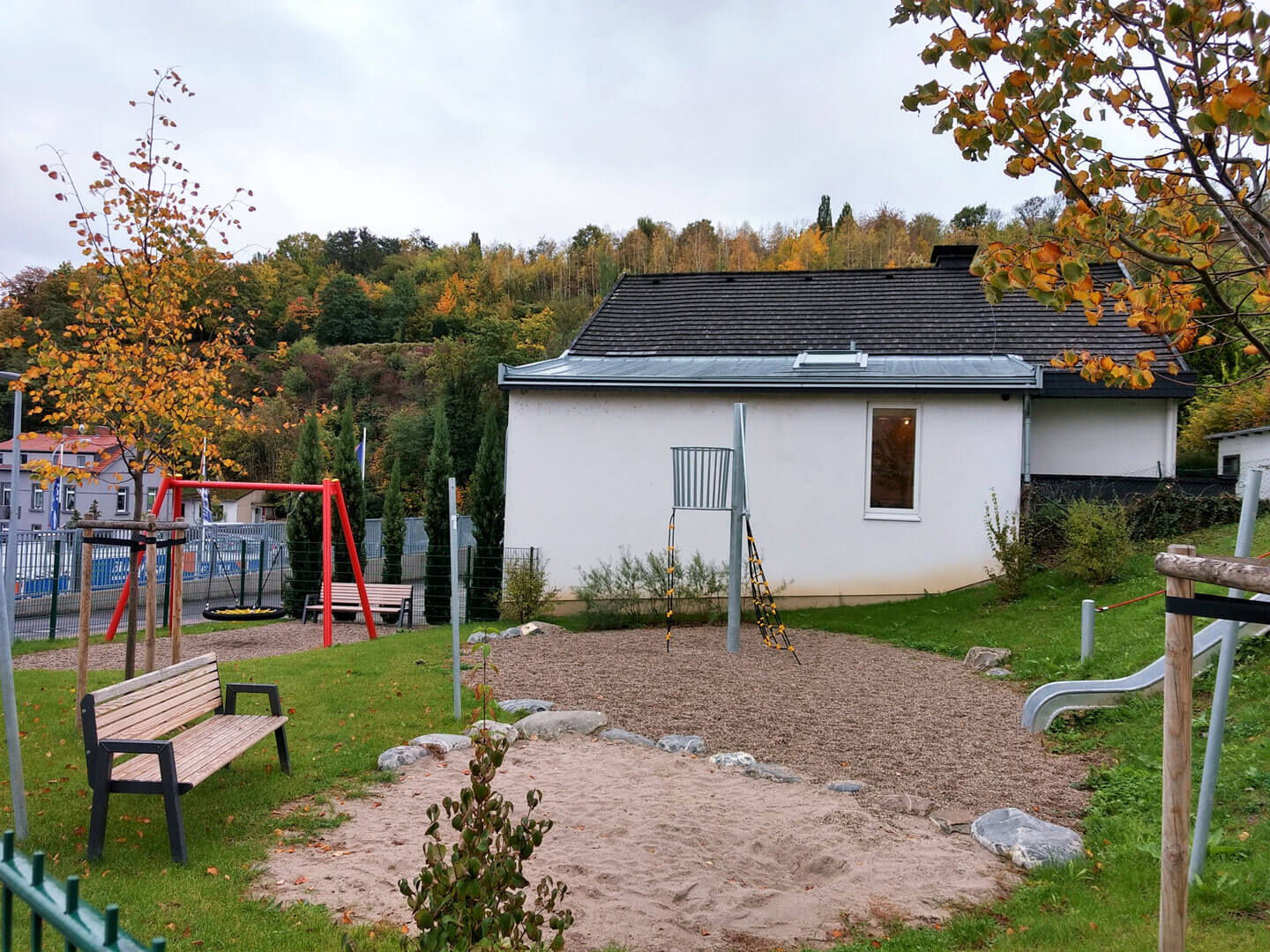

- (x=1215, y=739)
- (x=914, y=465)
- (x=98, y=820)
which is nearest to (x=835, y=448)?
(x=914, y=465)

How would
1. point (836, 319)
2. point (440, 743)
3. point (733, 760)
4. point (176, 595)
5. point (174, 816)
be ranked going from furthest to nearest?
point (836, 319) → point (176, 595) → point (440, 743) → point (733, 760) → point (174, 816)

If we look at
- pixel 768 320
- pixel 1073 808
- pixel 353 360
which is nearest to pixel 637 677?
pixel 1073 808

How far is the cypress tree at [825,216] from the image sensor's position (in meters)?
A: 54.9

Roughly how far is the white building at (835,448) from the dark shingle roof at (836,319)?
270 millimetres

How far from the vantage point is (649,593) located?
14.5 meters

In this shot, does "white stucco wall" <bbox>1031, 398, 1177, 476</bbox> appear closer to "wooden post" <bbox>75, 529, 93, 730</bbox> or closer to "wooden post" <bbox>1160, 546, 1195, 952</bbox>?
"wooden post" <bbox>1160, 546, 1195, 952</bbox>

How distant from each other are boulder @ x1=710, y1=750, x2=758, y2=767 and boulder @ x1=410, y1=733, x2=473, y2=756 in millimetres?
1779

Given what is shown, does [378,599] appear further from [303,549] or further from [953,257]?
[953,257]

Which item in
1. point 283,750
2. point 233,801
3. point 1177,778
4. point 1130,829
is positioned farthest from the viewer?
point 283,750

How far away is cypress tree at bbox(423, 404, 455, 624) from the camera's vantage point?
1800cm

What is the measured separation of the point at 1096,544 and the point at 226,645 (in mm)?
12407

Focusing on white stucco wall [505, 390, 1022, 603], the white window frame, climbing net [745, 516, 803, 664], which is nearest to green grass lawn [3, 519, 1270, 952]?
climbing net [745, 516, 803, 664]

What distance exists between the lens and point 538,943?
2652mm

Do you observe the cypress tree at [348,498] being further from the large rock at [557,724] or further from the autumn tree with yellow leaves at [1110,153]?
the autumn tree with yellow leaves at [1110,153]
